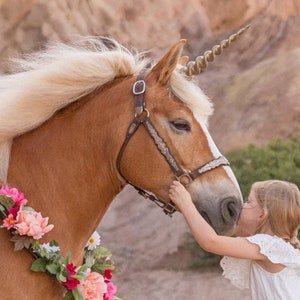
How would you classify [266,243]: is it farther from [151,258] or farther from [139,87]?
[151,258]

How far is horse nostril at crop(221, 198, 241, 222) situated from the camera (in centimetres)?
291

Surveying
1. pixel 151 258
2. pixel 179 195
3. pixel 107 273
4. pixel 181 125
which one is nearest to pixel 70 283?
pixel 107 273

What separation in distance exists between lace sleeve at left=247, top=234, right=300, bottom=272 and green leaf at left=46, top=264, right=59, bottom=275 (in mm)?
857

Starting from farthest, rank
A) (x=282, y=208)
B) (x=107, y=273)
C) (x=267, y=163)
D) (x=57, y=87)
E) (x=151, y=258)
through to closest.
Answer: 1. (x=151, y=258)
2. (x=267, y=163)
3. (x=282, y=208)
4. (x=107, y=273)
5. (x=57, y=87)

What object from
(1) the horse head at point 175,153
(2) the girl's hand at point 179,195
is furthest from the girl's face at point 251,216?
(2) the girl's hand at point 179,195

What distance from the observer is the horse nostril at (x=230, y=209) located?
2906 millimetres

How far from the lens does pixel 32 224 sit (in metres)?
2.79

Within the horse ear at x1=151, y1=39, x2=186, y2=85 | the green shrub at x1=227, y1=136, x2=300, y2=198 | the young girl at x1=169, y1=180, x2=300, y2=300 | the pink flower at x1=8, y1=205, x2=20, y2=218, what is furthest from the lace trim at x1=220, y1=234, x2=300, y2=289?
the green shrub at x1=227, y1=136, x2=300, y2=198

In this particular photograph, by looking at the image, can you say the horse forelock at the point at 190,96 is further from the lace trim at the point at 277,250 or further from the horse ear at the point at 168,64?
the lace trim at the point at 277,250

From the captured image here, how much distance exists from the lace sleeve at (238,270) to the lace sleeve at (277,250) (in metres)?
0.25

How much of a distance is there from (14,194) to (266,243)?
1077 millimetres

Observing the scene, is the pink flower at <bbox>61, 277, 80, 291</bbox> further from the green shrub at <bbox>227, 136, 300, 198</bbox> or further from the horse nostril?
the green shrub at <bbox>227, 136, 300, 198</bbox>

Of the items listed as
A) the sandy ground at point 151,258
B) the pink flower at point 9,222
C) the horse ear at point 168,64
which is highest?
the horse ear at point 168,64

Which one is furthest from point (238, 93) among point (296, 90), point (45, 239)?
point (45, 239)
